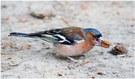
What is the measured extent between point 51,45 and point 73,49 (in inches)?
34.0

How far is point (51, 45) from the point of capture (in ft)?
21.7

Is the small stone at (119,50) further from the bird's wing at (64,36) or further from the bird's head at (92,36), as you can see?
the bird's wing at (64,36)

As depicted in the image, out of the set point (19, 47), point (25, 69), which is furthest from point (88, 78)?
point (19, 47)

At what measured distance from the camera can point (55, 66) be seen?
5.67 m

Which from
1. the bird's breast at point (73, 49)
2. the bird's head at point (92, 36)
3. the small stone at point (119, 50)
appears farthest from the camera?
the small stone at point (119, 50)

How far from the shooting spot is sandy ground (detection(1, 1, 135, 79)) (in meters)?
5.52

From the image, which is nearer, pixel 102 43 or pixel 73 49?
pixel 73 49

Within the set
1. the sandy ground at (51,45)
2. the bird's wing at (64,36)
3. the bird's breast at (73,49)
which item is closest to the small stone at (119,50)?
the sandy ground at (51,45)

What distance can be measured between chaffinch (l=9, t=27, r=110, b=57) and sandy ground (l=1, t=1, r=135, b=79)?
0.56 ft

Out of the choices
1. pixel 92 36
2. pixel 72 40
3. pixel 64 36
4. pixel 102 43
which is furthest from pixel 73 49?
pixel 102 43

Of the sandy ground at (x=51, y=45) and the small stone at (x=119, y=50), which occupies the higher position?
the small stone at (x=119, y=50)

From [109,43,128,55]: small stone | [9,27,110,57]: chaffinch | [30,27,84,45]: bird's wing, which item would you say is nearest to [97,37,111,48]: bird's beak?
[9,27,110,57]: chaffinch

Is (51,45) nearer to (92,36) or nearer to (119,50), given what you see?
(92,36)

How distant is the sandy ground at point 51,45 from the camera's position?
5.52m
